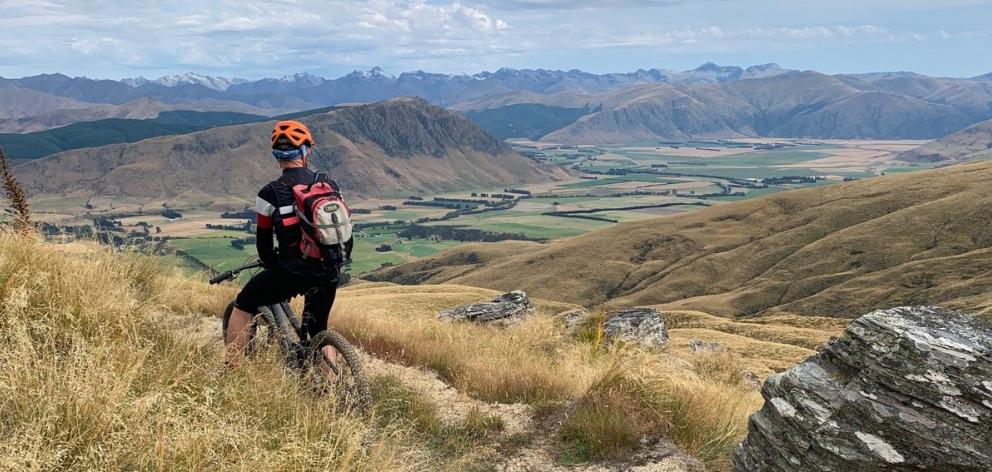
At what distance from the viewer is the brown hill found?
96375 mm

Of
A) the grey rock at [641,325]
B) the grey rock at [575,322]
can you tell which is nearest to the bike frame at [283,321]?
the grey rock at [575,322]

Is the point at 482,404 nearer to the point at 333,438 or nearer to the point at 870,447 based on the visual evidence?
the point at 333,438

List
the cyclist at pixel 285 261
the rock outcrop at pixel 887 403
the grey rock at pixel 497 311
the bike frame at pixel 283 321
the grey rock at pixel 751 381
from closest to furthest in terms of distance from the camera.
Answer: the rock outcrop at pixel 887 403
the cyclist at pixel 285 261
the bike frame at pixel 283 321
the grey rock at pixel 751 381
the grey rock at pixel 497 311

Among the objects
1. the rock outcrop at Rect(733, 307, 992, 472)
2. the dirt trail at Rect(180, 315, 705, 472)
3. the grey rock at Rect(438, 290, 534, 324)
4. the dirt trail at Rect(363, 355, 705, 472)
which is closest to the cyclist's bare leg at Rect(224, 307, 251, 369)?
the dirt trail at Rect(180, 315, 705, 472)

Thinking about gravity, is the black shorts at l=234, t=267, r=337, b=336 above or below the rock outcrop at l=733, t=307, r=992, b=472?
above

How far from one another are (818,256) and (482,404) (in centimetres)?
12137

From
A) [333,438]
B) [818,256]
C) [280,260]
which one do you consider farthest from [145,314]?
[818,256]

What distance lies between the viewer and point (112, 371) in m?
5.52

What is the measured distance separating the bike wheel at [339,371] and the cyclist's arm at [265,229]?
1.09m

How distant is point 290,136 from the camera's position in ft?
25.6

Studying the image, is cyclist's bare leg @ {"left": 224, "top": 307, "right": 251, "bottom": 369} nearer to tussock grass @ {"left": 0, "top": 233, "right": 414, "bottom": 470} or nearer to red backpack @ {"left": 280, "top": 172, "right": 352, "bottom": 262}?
tussock grass @ {"left": 0, "top": 233, "right": 414, "bottom": 470}

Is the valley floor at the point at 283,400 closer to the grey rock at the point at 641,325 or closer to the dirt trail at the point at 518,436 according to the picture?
the dirt trail at the point at 518,436

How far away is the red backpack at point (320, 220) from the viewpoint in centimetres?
727

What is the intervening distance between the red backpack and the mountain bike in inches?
37.9
